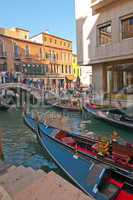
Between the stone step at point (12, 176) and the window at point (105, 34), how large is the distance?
11925 mm

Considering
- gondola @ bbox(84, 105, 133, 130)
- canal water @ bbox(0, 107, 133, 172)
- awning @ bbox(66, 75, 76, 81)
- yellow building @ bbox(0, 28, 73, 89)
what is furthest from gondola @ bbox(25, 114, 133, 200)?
awning @ bbox(66, 75, 76, 81)

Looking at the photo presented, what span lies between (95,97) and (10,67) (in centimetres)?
1606

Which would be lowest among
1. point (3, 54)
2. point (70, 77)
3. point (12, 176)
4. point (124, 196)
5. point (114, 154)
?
point (124, 196)

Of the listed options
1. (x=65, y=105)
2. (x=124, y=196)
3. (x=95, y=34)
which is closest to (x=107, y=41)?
(x=95, y=34)

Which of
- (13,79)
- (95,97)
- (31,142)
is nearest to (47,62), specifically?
(13,79)

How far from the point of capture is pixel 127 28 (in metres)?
13.9

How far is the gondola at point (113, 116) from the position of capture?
10.7 metres

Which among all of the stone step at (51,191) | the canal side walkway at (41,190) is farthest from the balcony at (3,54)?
the stone step at (51,191)

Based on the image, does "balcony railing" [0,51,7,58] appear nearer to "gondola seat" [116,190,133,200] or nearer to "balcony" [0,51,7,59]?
"balcony" [0,51,7,59]

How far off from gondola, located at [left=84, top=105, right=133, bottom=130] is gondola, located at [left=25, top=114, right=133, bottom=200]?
466cm

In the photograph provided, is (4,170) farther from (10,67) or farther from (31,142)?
(10,67)

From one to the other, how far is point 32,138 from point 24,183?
6.67 m

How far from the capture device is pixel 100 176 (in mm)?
4504

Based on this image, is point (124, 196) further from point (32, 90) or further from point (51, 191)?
point (32, 90)
